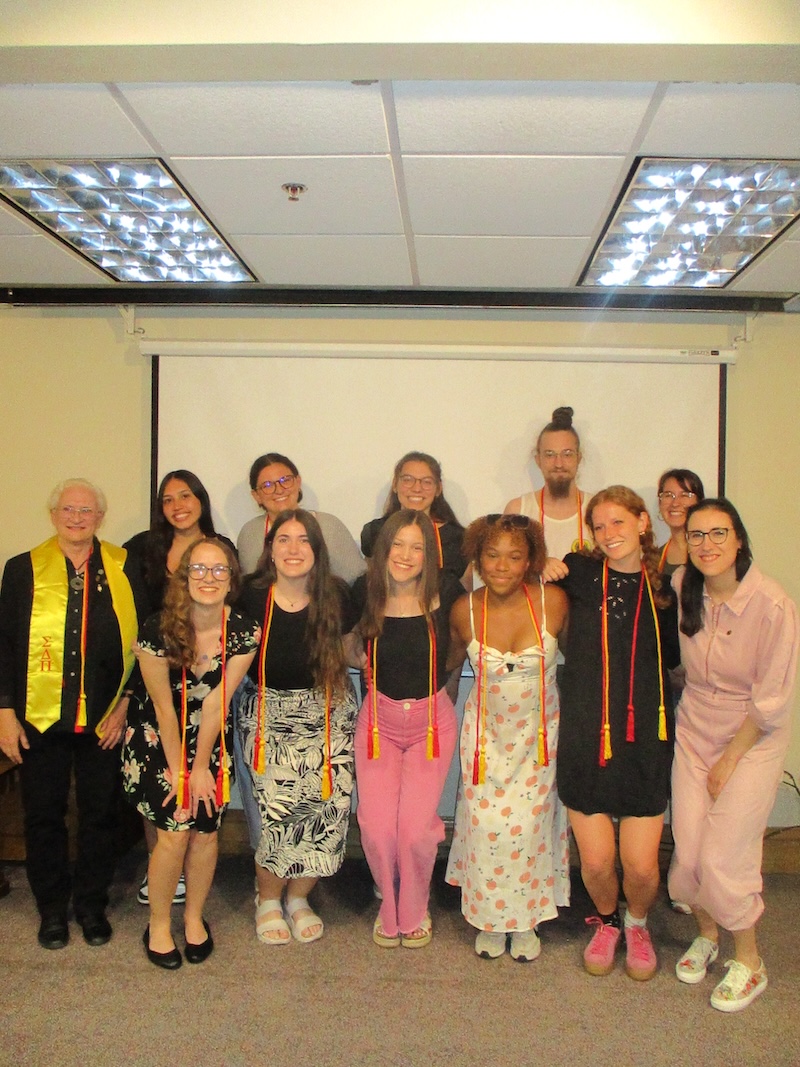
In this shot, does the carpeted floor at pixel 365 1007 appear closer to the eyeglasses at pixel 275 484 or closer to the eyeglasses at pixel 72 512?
the eyeglasses at pixel 72 512

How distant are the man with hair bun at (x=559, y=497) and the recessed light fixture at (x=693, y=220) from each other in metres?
0.72

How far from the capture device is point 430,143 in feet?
8.02

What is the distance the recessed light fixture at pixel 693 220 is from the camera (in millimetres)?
2695

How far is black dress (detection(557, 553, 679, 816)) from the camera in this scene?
272 cm

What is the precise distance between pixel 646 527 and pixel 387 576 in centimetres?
87

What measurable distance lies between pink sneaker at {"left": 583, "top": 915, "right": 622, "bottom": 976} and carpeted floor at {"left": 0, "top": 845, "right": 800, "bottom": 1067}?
0.03 metres

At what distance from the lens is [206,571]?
8.87 feet

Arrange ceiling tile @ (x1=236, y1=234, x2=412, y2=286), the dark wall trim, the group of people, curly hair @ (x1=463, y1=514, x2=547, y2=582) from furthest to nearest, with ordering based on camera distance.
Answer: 1. the dark wall trim
2. ceiling tile @ (x1=236, y1=234, x2=412, y2=286)
3. curly hair @ (x1=463, y1=514, x2=547, y2=582)
4. the group of people

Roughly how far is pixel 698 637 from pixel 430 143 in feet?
5.61

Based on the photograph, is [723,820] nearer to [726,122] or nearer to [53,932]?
[726,122]

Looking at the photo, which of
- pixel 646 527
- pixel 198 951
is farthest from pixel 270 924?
pixel 646 527

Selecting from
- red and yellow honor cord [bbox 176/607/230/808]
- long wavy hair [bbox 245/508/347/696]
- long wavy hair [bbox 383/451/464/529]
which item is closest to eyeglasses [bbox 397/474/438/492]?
long wavy hair [bbox 383/451/464/529]

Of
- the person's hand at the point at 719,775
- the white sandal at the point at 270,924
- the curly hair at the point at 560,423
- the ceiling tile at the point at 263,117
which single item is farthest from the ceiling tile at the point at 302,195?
the white sandal at the point at 270,924

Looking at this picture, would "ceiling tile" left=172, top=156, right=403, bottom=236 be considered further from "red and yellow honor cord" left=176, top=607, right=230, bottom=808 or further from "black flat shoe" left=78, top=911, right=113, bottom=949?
"black flat shoe" left=78, top=911, right=113, bottom=949
